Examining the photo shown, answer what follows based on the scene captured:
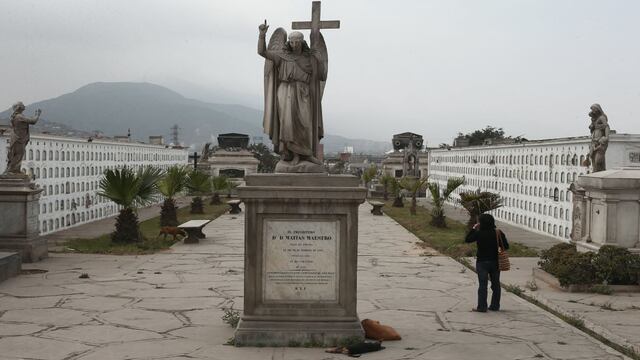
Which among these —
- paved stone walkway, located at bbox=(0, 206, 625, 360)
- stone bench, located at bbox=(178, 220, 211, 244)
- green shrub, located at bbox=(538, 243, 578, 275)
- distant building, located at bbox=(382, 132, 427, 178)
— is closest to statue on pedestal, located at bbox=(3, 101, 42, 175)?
paved stone walkway, located at bbox=(0, 206, 625, 360)

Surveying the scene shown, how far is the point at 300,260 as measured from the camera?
28.3 ft

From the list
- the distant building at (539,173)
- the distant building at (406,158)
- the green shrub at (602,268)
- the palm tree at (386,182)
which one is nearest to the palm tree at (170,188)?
the distant building at (539,173)

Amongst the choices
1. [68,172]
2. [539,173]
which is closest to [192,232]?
[68,172]

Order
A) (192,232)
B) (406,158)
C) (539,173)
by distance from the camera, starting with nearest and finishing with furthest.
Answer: (192,232)
(539,173)
(406,158)

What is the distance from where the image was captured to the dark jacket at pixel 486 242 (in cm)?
1080

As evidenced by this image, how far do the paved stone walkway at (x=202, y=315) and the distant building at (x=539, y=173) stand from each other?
40.6ft

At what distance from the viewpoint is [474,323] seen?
391 inches

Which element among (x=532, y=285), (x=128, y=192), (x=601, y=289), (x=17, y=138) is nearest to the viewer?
(x=601, y=289)

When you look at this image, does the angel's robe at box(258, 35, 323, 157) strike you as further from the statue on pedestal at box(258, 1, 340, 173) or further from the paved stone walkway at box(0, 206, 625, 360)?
the paved stone walkway at box(0, 206, 625, 360)

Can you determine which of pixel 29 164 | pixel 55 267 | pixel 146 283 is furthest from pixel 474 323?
pixel 29 164

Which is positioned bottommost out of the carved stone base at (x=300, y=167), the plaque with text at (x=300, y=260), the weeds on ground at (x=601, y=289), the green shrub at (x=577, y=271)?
the weeds on ground at (x=601, y=289)

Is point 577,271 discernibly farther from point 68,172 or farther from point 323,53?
point 68,172

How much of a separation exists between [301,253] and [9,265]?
7854mm

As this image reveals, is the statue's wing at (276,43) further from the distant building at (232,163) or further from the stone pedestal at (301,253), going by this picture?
the distant building at (232,163)
